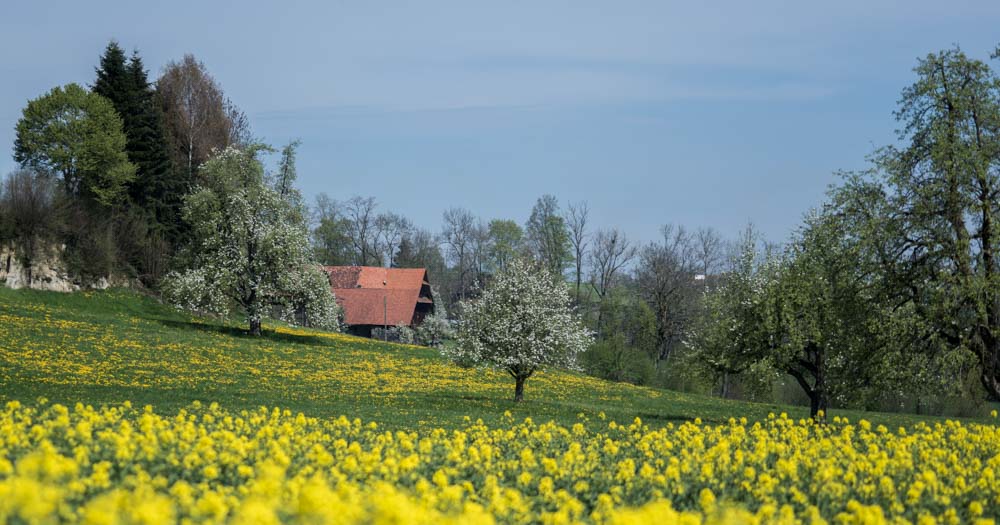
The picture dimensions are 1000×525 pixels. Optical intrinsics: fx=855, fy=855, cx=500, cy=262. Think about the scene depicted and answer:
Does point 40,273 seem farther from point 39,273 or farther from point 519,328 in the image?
point 519,328

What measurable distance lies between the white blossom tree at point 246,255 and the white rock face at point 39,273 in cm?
564

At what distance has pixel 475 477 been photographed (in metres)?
9.45

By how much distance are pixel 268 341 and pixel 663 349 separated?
132 feet

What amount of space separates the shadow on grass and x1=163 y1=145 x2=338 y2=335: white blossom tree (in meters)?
0.94

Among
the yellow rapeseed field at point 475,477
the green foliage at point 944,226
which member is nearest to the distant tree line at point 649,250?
the green foliage at point 944,226

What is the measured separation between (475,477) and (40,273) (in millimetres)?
45391

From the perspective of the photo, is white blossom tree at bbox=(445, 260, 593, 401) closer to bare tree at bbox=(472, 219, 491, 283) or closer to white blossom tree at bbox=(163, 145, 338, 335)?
white blossom tree at bbox=(163, 145, 338, 335)

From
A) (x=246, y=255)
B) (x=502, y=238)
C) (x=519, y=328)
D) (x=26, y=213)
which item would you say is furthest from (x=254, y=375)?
(x=502, y=238)

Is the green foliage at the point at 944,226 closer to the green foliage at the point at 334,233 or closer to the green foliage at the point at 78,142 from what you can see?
the green foliage at the point at 78,142

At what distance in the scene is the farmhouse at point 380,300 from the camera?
81.9m

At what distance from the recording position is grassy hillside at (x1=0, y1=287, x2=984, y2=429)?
2672 centimetres

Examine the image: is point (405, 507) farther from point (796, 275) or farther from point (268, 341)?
point (268, 341)

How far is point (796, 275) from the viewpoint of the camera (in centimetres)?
2780

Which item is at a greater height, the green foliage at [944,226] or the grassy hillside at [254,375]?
the green foliage at [944,226]
